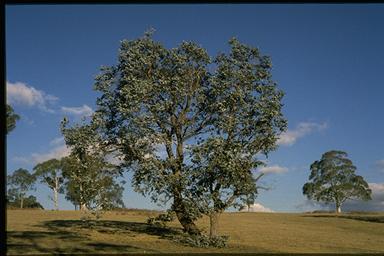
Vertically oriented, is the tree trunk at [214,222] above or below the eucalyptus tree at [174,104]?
below

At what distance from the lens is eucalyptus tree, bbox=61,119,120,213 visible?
3594 cm

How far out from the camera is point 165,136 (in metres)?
36.7

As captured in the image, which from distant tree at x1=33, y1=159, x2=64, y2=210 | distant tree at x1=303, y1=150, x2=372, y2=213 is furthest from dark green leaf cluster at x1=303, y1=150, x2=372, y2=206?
distant tree at x1=33, y1=159, x2=64, y2=210

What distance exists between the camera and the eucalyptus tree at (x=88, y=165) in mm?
35938

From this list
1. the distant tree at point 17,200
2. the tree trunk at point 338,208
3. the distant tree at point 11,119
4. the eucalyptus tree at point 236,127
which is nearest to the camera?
the eucalyptus tree at point 236,127

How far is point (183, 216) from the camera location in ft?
124

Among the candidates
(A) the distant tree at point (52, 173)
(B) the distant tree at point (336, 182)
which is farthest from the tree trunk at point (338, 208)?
(A) the distant tree at point (52, 173)

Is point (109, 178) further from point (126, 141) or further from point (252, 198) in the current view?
point (252, 198)

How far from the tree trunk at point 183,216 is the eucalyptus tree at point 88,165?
4.93 meters

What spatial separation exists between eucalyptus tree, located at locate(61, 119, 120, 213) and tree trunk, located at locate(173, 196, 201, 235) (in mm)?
4935

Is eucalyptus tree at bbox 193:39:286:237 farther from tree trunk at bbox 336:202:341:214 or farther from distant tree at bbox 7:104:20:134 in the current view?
tree trunk at bbox 336:202:341:214

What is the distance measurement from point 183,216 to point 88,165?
8306 millimetres

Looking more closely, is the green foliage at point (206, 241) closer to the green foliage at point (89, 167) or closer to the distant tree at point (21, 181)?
the green foliage at point (89, 167)

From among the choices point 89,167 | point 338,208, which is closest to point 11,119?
point 89,167
